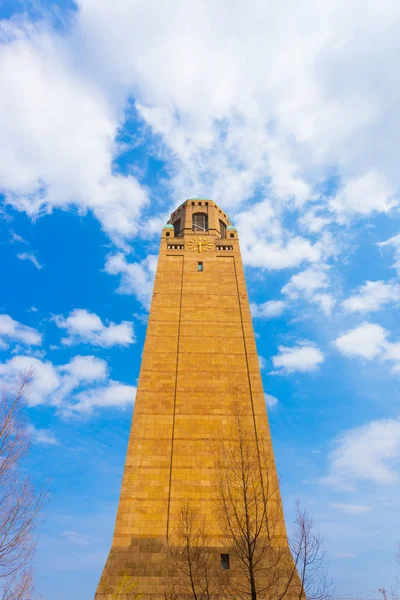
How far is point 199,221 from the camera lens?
1720 inches

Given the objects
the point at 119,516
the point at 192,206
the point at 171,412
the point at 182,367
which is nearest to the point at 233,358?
the point at 182,367

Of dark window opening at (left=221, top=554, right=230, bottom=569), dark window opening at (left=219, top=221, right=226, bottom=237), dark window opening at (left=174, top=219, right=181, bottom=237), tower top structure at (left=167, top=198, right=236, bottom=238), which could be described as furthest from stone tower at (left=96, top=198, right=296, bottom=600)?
dark window opening at (left=174, top=219, right=181, bottom=237)

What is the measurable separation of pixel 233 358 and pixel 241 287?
25.3 feet

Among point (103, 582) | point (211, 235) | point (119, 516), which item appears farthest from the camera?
point (211, 235)

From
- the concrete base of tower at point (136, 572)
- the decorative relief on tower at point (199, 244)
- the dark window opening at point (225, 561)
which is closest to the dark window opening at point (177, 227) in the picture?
the decorative relief on tower at point (199, 244)

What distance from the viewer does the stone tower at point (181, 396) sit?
19.9 meters

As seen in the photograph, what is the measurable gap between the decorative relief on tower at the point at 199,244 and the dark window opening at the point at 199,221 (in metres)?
4.01

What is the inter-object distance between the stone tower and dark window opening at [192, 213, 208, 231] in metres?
4.55

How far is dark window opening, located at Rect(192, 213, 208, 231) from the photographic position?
4250 cm

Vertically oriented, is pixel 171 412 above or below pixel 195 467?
above

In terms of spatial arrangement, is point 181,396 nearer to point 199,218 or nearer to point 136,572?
point 136,572

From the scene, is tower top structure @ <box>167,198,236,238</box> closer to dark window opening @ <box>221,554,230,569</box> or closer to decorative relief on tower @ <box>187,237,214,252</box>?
decorative relief on tower @ <box>187,237,214,252</box>

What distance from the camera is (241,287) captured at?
1316 inches

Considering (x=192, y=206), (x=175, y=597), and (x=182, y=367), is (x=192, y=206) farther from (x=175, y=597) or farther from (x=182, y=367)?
(x=175, y=597)
